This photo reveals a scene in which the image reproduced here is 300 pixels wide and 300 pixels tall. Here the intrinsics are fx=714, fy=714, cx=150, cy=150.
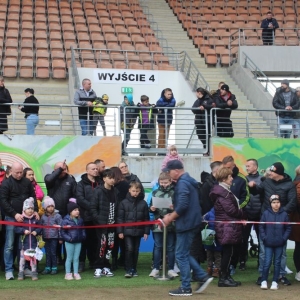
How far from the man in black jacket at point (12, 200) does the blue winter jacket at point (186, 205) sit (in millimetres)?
2548

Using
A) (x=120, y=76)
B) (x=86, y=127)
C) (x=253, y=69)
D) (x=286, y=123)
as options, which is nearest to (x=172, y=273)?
(x=86, y=127)

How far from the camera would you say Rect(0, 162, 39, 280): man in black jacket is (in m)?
10.0

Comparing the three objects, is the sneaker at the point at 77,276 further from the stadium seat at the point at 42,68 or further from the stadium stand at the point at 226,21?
the stadium stand at the point at 226,21

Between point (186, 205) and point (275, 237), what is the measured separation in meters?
1.58

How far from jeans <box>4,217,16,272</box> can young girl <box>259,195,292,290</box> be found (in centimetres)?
348

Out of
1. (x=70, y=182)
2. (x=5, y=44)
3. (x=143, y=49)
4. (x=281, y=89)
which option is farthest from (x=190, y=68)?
(x=70, y=182)

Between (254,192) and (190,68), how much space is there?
9.13 metres

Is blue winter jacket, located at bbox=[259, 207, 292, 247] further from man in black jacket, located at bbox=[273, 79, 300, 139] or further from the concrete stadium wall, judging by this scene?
the concrete stadium wall

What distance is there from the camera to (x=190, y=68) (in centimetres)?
1881

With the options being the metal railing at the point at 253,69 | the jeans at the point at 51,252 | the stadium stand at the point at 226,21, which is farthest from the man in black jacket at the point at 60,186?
the stadium stand at the point at 226,21

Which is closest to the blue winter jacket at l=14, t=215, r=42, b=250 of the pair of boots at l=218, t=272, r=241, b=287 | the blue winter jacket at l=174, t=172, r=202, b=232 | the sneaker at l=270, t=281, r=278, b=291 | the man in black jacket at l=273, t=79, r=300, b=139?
the blue winter jacket at l=174, t=172, r=202, b=232

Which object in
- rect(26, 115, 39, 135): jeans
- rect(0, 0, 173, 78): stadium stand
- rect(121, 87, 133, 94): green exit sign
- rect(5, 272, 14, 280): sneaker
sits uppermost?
rect(0, 0, 173, 78): stadium stand

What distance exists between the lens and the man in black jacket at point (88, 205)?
1072cm

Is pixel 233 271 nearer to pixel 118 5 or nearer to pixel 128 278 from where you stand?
pixel 128 278
